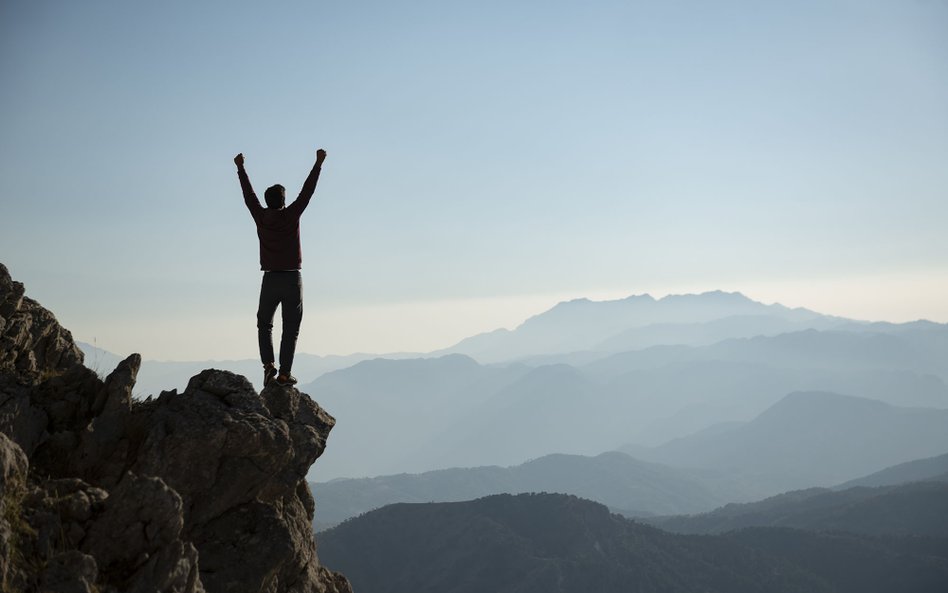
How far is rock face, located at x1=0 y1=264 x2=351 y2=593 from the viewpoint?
27.7 ft

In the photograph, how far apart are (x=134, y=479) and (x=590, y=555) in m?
166

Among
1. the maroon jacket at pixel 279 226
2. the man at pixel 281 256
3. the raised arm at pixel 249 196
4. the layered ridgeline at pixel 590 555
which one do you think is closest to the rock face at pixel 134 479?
the man at pixel 281 256

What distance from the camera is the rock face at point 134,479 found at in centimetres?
844

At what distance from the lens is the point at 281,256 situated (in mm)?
13289

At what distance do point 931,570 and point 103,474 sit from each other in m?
182

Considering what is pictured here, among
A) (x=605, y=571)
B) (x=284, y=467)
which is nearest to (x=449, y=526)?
(x=605, y=571)

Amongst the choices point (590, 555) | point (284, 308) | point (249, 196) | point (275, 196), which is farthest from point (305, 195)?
point (590, 555)

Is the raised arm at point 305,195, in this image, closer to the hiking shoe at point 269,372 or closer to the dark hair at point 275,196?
the dark hair at point 275,196

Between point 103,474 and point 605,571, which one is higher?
point 103,474

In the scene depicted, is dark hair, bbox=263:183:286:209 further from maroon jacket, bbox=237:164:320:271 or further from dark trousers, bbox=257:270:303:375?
dark trousers, bbox=257:270:303:375

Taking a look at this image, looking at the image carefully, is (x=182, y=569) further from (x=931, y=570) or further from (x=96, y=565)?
(x=931, y=570)

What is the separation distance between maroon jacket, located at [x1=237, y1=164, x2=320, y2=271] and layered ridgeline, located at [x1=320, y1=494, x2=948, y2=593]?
480 feet

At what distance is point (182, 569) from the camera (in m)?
8.87

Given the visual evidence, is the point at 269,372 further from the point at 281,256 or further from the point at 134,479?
the point at 134,479
